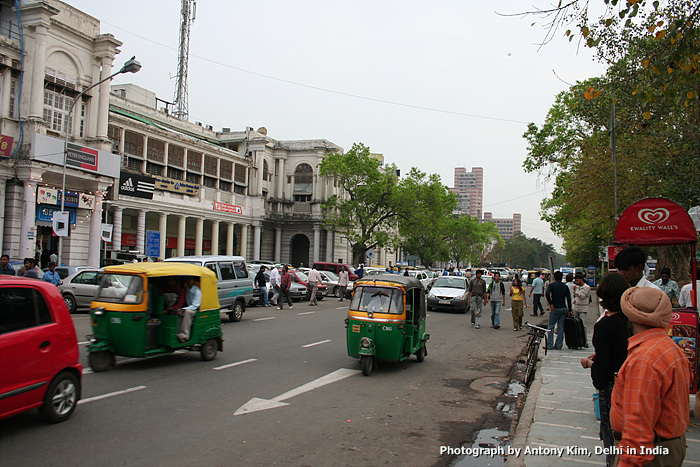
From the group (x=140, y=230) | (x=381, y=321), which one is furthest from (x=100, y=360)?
(x=140, y=230)

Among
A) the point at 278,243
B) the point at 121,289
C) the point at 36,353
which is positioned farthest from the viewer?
the point at 278,243

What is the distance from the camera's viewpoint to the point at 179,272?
9.25 meters

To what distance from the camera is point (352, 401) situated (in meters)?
7.51

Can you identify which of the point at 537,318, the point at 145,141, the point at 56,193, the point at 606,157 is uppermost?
→ the point at 145,141

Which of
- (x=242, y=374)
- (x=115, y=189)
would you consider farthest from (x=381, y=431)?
(x=115, y=189)

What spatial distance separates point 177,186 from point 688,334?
3682 cm

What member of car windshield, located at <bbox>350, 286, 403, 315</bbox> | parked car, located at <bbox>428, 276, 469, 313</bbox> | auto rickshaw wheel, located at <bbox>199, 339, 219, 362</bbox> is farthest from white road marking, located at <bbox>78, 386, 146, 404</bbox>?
parked car, located at <bbox>428, 276, 469, 313</bbox>

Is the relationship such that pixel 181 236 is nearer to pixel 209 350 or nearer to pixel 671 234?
pixel 209 350

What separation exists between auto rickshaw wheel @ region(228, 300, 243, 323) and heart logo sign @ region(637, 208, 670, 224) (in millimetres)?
12295

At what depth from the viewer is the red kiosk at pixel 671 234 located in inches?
270

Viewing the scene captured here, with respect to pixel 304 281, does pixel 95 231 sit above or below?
above

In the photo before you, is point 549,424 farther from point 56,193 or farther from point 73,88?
point 73,88

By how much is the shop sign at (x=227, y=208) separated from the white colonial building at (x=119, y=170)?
92 mm

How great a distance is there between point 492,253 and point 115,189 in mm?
105399
